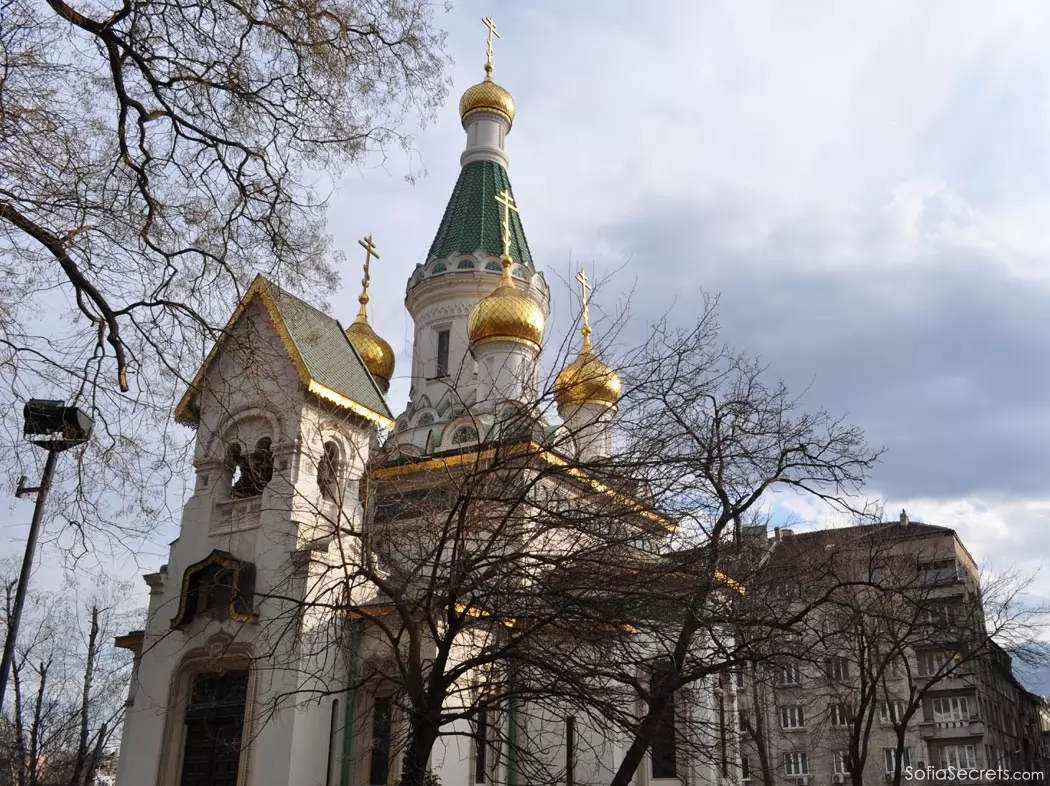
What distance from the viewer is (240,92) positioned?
802cm

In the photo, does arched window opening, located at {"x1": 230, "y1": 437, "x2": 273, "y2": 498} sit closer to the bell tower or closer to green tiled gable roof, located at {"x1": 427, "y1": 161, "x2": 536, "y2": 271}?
the bell tower

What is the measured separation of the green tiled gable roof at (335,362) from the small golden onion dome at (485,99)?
41.4 ft

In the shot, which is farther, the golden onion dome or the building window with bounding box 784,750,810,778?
the building window with bounding box 784,750,810,778

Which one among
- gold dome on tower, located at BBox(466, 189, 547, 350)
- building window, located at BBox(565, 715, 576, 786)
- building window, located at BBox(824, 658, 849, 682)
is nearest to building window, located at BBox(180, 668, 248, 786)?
building window, located at BBox(565, 715, 576, 786)

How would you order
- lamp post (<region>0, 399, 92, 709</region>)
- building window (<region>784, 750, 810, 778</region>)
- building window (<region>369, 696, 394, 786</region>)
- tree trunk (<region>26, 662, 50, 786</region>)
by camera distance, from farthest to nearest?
building window (<region>784, 750, 810, 778</region>) → tree trunk (<region>26, 662, 50, 786</region>) → building window (<region>369, 696, 394, 786</region>) → lamp post (<region>0, 399, 92, 709</region>)

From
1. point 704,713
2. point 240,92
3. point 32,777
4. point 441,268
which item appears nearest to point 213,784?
point 32,777

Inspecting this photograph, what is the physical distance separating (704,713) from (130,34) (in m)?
16.5

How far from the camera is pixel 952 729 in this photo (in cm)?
3709

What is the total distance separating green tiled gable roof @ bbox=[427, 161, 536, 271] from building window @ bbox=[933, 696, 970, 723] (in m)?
23.2

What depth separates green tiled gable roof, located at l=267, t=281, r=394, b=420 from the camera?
18859 millimetres

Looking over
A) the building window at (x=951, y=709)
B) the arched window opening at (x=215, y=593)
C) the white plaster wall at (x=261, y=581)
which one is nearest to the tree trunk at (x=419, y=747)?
the white plaster wall at (x=261, y=581)

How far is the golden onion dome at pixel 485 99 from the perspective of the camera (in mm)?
31000

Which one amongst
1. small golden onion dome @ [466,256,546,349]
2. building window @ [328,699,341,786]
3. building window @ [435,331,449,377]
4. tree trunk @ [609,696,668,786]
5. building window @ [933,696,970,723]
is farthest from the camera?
building window @ [933,696,970,723]

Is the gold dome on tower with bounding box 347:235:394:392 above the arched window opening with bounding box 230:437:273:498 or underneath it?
above
